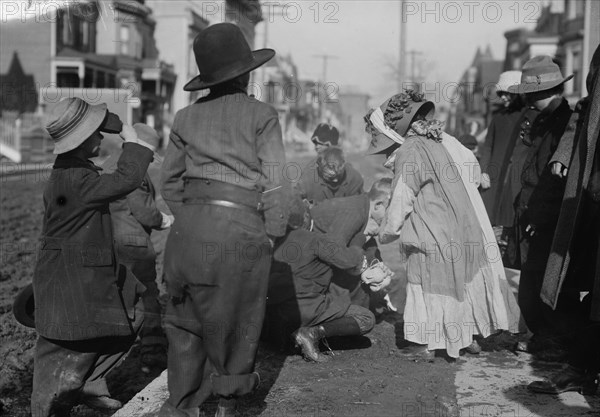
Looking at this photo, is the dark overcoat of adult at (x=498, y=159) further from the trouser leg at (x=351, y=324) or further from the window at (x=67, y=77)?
the window at (x=67, y=77)

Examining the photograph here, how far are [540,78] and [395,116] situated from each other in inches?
46.5

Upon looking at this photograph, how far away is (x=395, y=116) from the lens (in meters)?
5.50

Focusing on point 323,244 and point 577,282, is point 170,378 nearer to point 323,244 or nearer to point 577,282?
point 323,244

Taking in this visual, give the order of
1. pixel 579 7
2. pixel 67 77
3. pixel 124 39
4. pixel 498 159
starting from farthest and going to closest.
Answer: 1. pixel 124 39
2. pixel 67 77
3. pixel 579 7
4. pixel 498 159

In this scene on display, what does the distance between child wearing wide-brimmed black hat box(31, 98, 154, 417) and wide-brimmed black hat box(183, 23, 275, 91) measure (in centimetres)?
75

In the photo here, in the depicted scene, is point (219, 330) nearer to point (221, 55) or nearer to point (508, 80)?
point (221, 55)

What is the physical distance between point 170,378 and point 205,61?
5.48 ft

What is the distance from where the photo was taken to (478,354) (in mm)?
5645

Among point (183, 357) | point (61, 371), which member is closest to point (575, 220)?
point (183, 357)

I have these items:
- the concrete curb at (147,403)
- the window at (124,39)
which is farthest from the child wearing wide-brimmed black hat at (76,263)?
the window at (124,39)

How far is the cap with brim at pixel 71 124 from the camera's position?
14.1 ft

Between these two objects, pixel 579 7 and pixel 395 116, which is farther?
pixel 579 7

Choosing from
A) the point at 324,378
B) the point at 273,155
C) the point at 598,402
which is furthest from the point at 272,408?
the point at 598,402

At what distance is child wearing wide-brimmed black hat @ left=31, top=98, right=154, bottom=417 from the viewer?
13.9ft
